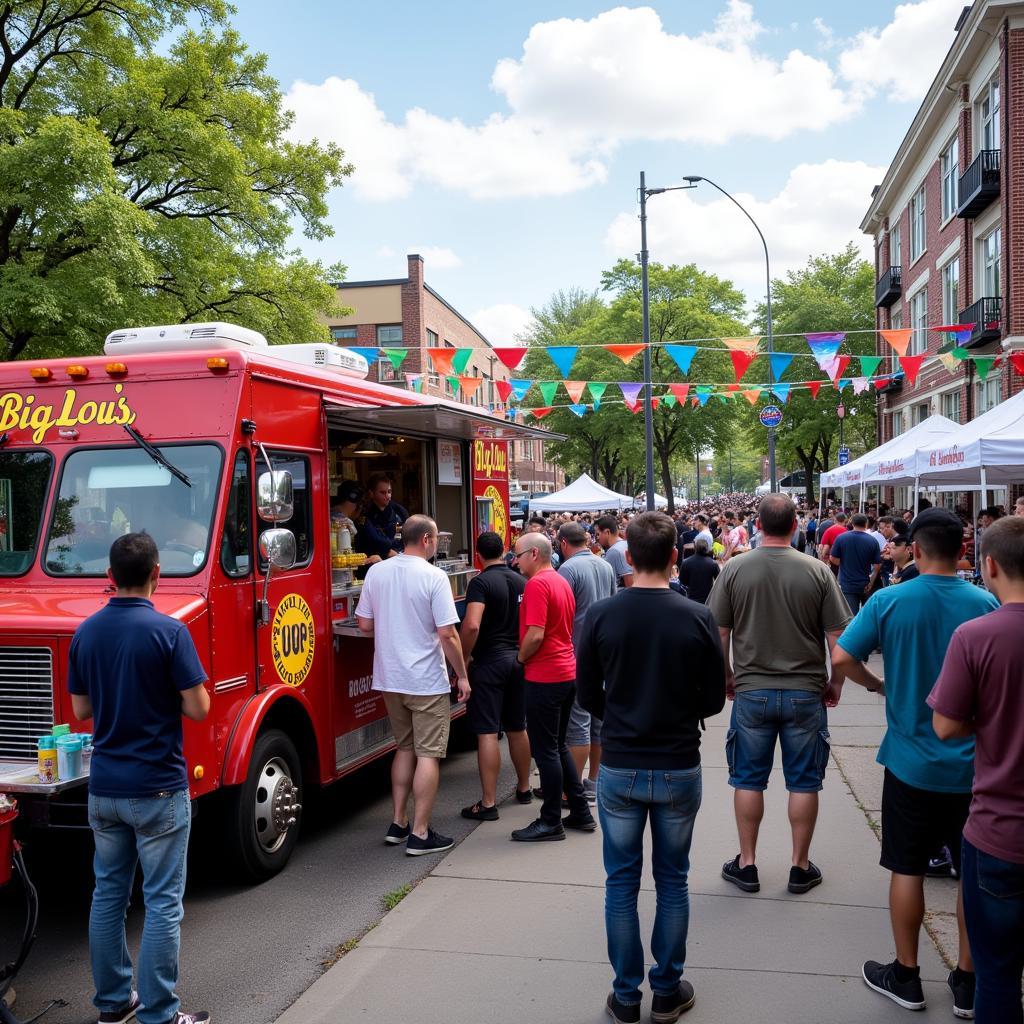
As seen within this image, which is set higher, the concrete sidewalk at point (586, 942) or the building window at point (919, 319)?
the building window at point (919, 319)

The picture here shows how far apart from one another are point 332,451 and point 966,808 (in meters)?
6.25

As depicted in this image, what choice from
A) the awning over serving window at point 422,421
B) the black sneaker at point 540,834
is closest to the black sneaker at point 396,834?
the black sneaker at point 540,834

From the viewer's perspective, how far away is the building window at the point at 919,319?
28.8m

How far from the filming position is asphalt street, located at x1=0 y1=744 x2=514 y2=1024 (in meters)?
4.01

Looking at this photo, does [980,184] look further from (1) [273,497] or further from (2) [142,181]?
(1) [273,497]

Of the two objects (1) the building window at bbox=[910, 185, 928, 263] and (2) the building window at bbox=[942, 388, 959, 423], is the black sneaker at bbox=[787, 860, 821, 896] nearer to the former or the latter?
(2) the building window at bbox=[942, 388, 959, 423]

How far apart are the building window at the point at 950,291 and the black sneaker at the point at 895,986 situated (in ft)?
79.6

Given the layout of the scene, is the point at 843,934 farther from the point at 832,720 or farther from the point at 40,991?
the point at 832,720

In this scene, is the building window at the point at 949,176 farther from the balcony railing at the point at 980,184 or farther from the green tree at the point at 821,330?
the green tree at the point at 821,330

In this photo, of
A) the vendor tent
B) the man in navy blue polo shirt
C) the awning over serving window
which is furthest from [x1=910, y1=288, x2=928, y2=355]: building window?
the man in navy blue polo shirt

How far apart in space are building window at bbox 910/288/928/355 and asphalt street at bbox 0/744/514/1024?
2671cm

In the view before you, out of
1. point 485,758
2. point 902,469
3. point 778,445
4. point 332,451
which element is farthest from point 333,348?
point 778,445

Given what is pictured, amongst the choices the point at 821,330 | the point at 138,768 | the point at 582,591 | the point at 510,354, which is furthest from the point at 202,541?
the point at 821,330

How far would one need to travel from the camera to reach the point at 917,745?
3.59 meters
